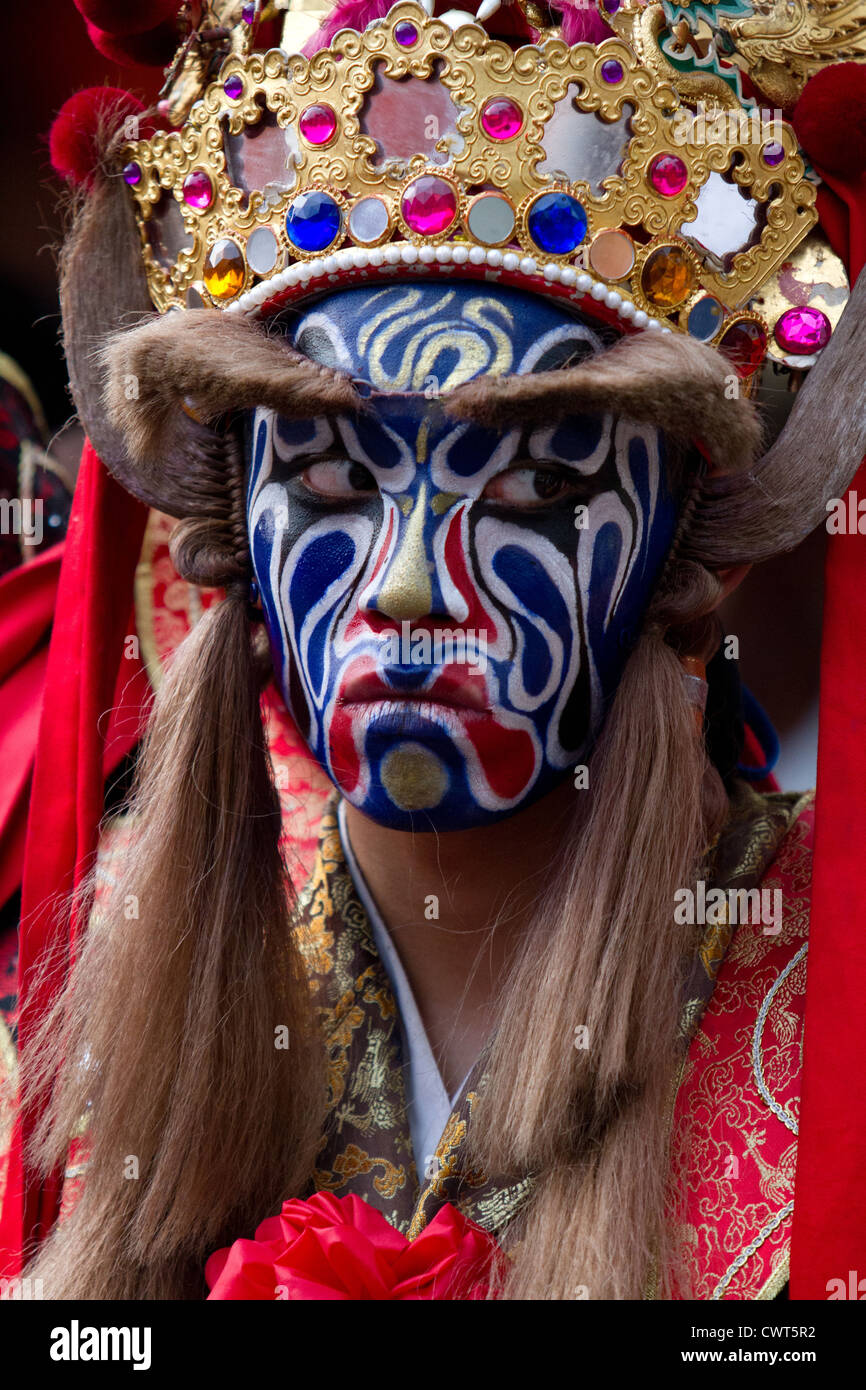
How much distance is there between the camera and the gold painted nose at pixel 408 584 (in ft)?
5.00

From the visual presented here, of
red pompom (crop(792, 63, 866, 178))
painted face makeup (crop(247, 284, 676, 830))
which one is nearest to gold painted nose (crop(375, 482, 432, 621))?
painted face makeup (crop(247, 284, 676, 830))

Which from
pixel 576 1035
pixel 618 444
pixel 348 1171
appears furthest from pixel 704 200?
pixel 348 1171

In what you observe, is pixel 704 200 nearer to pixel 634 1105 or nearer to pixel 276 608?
pixel 276 608

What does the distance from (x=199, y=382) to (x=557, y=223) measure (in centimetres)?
39

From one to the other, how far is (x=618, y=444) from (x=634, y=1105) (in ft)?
2.15

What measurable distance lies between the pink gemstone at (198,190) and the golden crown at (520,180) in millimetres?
15

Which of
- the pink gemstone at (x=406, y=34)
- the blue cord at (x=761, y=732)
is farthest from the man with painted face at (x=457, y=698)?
the blue cord at (x=761, y=732)

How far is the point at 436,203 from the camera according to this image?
1.58 m

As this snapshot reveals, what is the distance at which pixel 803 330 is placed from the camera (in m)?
1.70

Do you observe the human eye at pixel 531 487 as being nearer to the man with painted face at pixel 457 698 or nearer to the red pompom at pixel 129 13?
the man with painted face at pixel 457 698

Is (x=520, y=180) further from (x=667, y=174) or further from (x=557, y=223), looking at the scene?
(x=667, y=174)

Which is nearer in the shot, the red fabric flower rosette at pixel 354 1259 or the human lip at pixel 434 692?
the red fabric flower rosette at pixel 354 1259

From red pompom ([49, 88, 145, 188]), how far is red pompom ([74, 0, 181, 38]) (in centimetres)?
7

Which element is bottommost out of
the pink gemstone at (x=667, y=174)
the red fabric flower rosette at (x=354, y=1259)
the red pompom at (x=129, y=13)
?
the red fabric flower rosette at (x=354, y=1259)
